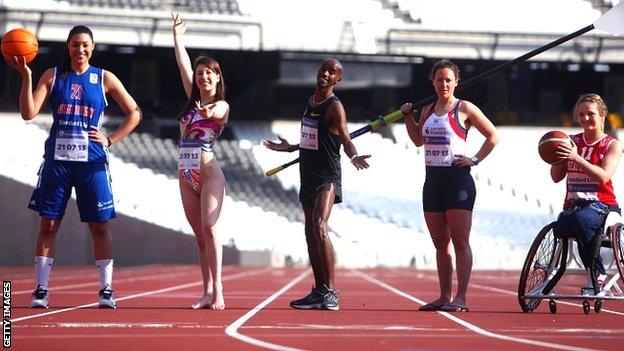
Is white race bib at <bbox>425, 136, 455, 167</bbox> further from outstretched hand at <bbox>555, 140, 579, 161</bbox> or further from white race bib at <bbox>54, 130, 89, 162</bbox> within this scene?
white race bib at <bbox>54, 130, 89, 162</bbox>

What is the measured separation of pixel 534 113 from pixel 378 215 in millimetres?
6009

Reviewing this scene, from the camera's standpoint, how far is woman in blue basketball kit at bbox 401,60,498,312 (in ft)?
29.2

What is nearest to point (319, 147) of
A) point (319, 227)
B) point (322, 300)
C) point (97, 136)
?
point (319, 227)

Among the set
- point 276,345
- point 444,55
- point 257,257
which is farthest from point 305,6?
point 276,345

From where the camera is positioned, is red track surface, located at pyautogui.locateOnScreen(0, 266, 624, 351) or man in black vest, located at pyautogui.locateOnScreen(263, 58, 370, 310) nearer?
red track surface, located at pyautogui.locateOnScreen(0, 266, 624, 351)

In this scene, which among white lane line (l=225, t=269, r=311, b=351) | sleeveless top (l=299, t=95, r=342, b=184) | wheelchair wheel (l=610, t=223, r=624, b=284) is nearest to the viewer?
white lane line (l=225, t=269, r=311, b=351)

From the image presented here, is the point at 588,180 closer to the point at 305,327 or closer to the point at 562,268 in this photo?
the point at 562,268

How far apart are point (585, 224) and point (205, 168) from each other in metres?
2.45

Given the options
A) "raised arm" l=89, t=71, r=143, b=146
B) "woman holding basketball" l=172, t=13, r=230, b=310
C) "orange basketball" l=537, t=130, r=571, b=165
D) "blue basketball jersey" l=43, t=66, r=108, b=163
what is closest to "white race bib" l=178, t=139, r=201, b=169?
"woman holding basketball" l=172, t=13, r=230, b=310

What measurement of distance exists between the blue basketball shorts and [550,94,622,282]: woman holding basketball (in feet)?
9.52

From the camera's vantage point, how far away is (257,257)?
30062mm

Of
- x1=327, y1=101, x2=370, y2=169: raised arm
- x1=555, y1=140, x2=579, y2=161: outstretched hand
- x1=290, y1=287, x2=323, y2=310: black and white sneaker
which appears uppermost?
x1=327, y1=101, x2=370, y2=169: raised arm

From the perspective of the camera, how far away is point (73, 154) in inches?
338

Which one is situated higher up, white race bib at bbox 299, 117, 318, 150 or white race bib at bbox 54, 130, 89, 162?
white race bib at bbox 299, 117, 318, 150
